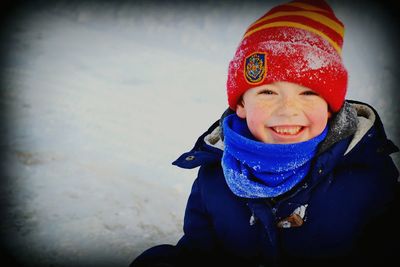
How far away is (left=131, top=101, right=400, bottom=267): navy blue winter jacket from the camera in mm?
1179

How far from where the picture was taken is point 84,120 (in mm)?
3803

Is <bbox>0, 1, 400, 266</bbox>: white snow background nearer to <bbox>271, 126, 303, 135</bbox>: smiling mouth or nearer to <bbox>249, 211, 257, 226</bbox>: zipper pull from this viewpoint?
<bbox>249, 211, 257, 226</bbox>: zipper pull

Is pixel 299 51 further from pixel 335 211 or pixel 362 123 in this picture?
pixel 335 211

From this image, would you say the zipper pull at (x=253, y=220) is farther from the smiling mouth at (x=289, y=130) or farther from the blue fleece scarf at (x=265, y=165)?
the smiling mouth at (x=289, y=130)

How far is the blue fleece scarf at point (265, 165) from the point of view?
3.85 ft

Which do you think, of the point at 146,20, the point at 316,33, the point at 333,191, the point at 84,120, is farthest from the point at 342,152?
the point at 146,20

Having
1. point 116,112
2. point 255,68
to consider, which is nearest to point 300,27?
point 255,68

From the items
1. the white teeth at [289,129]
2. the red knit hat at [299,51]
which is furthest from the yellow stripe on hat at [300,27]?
the white teeth at [289,129]

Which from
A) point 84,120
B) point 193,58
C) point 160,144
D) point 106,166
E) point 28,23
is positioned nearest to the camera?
point 106,166

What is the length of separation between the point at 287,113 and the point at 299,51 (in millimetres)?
248

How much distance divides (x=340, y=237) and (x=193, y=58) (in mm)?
5258

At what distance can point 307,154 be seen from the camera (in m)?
1.19

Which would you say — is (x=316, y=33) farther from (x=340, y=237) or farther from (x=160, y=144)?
(x=160, y=144)

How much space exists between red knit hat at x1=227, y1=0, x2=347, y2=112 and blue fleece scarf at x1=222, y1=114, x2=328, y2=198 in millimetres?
209
